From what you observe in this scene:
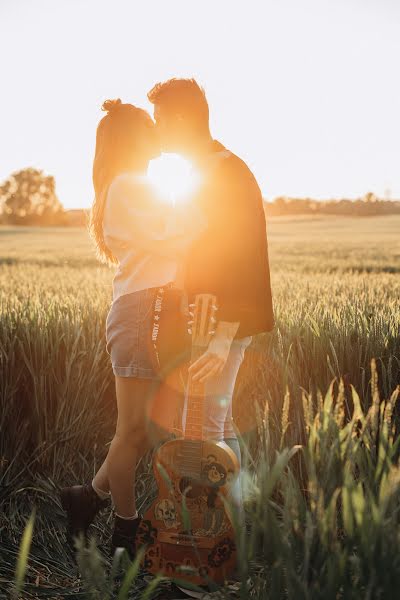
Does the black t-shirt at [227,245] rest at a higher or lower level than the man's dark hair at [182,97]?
lower

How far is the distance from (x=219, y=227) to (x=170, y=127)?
37cm

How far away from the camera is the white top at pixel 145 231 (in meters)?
2.21

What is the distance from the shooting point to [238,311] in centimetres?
217

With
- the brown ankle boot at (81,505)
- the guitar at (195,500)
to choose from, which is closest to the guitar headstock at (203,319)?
the guitar at (195,500)

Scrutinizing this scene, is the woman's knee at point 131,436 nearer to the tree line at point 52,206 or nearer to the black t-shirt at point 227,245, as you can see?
the black t-shirt at point 227,245

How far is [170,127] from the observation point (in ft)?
7.20

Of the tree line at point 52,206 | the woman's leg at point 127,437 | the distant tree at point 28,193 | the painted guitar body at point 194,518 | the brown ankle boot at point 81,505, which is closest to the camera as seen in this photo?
the painted guitar body at point 194,518

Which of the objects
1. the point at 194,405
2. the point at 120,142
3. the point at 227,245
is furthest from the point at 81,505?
the point at 120,142

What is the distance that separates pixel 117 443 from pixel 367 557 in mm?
1176

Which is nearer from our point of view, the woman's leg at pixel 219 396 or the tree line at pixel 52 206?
the woman's leg at pixel 219 396

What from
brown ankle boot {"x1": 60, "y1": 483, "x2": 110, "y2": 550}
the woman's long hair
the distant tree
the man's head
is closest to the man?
the man's head

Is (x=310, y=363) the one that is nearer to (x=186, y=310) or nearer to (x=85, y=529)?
(x=186, y=310)

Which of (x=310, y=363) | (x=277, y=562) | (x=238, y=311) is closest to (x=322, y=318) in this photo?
(x=310, y=363)

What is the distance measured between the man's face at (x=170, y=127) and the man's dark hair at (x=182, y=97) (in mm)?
20
